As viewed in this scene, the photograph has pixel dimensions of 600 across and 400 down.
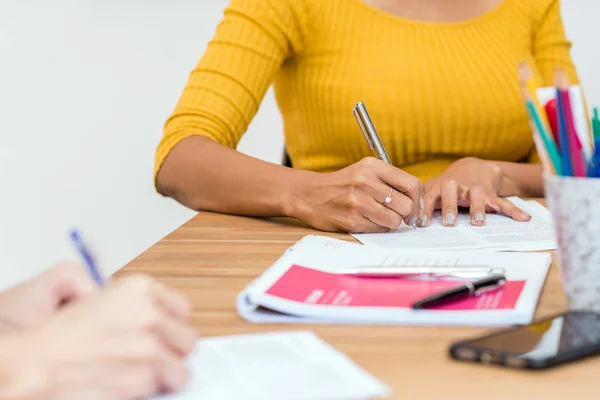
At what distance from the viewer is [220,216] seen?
3.45 feet

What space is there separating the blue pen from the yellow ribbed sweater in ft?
2.32

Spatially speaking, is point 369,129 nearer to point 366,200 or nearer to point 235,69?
point 366,200

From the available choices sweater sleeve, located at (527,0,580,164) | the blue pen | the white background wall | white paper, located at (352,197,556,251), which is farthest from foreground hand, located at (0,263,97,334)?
the white background wall

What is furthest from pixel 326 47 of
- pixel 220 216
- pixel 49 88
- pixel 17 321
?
pixel 49 88

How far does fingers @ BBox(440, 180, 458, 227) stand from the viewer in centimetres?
95

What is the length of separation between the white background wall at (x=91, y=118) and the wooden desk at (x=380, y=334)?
4.34ft

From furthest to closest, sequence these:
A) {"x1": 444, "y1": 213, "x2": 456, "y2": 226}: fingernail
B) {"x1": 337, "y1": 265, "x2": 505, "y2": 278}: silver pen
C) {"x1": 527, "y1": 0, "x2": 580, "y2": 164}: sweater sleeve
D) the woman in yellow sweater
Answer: {"x1": 527, "y1": 0, "x2": 580, "y2": 164}: sweater sleeve, the woman in yellow sweater, {"x1": 444, "y1": 213, "x2": 456, "y2": 226}: fingernail, {"x1": 337, "y1": 265, "x2": 505, "y2": 278}: silver pen

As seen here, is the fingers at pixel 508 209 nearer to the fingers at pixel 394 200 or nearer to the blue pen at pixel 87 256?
the fingers at pixel 394 200

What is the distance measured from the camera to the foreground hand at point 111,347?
0.40m

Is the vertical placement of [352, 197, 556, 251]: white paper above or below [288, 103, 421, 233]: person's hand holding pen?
below

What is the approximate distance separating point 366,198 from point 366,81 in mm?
392

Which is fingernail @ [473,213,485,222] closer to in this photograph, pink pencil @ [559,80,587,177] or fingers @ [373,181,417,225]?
fingers @ [373,181,417,225]

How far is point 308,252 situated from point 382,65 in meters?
0.56

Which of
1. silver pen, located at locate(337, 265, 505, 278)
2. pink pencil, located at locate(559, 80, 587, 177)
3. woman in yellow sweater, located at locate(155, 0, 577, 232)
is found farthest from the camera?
woman in yellow sweater, located at locate(155, 0, 577, 232)
